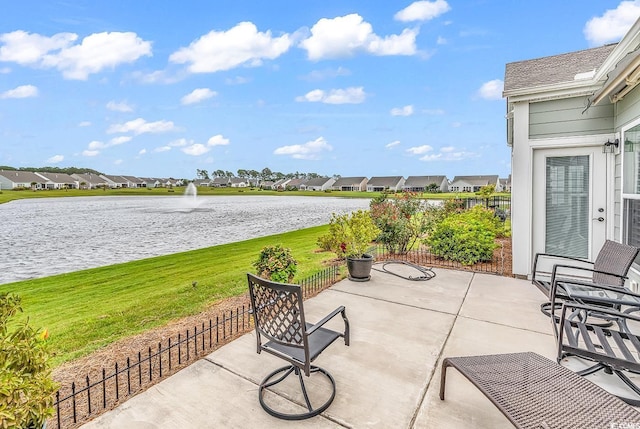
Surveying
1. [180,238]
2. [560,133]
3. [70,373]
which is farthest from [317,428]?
[180,238]

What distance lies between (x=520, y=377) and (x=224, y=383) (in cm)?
242

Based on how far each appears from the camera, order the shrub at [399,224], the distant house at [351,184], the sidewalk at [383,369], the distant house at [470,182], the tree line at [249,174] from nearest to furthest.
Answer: the sidewalk at [383,369] < the shrub at [399,224] < the distant house at [470,182] < the distant house at [351,184] < the tree line at [249,174]

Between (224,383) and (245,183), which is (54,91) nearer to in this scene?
(224,383)

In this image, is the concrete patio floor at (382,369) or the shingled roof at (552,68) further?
the shingled roof at (552,68)

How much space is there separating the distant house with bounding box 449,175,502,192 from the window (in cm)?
8834

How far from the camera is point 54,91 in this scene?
102 ft

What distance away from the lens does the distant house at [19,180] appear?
7519 cm

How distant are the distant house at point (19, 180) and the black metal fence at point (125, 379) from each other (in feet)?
331

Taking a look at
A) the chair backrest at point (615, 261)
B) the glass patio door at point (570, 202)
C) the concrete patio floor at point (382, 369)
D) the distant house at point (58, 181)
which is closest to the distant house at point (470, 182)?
the glass patio door at point (570, 202)

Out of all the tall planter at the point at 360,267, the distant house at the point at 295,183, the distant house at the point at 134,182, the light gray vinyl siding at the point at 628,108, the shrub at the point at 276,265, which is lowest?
the tall planter at the point at 360,267

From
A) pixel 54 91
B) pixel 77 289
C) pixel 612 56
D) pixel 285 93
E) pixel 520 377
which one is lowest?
pixel 77 289

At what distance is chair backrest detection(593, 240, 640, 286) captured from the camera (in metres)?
3.63

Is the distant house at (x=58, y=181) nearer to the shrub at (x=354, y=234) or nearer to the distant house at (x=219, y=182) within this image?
the distant house at (x=219, y=182)

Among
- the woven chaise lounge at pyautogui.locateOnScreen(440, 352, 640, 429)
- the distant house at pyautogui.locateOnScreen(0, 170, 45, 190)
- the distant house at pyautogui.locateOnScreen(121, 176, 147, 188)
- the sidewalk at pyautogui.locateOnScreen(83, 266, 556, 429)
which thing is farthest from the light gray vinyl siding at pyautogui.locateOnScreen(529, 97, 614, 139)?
the distant house at pyautogui.locateOnScreen(121, 176, 147, 188)
